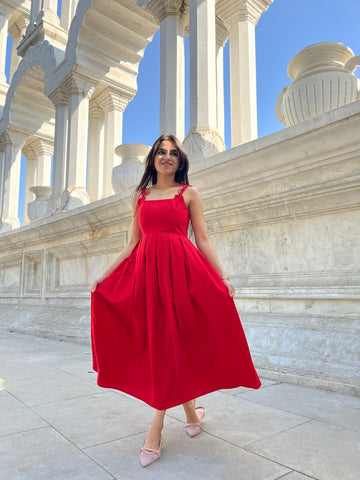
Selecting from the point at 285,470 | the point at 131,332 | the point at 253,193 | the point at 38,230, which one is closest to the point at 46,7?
the point at 38,230

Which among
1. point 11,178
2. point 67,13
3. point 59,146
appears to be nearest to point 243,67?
point 59,146

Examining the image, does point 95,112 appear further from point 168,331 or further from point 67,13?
point 168,331

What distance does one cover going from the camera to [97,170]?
10234 millimetres

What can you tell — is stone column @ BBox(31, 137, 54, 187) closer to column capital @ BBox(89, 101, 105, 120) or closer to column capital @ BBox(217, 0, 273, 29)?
column capital @ BBox(89, 101, 105, 120)

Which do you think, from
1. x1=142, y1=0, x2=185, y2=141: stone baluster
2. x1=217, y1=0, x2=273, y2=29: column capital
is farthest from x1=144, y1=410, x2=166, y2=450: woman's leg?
x1=217, y1=0, x2=273, y2=29: column capital

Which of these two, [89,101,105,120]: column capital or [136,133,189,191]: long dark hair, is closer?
[136,133,189,191]: long dark hair

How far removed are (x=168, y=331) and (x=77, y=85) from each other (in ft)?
24.0

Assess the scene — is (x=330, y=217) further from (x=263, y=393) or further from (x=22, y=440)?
(x=22, y=440)

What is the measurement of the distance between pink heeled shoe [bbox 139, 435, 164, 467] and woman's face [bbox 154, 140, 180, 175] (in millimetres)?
1357

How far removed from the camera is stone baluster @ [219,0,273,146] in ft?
19.7

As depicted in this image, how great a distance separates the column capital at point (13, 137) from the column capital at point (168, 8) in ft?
21.1

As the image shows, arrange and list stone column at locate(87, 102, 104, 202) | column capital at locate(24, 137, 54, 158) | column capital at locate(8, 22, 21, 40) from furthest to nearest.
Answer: column capital at locate(8, 22, 21, 40), column capital at locate(24, 137, 54, 158), stone column at locate(87, 102, 104, 202)

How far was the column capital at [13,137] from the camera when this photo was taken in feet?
34.6

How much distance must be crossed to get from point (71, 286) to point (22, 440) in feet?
15.3
